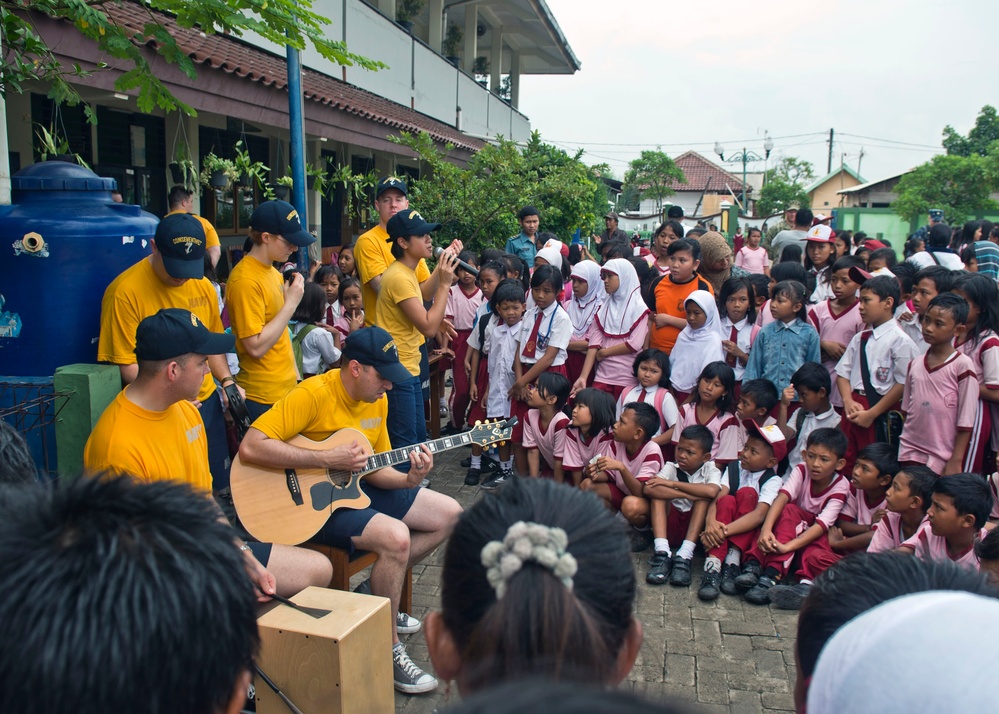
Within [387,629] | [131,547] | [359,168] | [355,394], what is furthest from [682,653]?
[359,168]

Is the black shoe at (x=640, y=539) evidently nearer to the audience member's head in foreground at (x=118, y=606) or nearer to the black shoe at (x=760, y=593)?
the black shoe at (x=760, y=593)

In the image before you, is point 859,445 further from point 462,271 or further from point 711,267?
point 462,271

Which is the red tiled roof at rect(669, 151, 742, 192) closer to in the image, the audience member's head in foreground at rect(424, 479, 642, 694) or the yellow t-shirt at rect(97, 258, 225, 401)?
the yellow t-shirt at rect(97, 258, 225, 401)

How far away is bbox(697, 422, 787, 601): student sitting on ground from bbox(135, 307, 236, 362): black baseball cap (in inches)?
118

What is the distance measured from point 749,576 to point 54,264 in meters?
3.97

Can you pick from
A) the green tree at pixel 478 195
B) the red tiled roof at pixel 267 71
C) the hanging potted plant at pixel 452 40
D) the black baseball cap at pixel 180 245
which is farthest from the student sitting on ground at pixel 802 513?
the hanging potted plant at pixel 452 40

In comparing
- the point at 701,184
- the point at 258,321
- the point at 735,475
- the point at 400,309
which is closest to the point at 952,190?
the point at 735,475

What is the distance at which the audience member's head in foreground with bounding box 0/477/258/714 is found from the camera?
110 centimetres

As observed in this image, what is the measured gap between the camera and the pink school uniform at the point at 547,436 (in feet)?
18.4

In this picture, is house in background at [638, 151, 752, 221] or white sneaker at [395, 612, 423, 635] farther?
house in background at [638, 151, 752, 221]

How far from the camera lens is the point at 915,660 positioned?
3.31 feet

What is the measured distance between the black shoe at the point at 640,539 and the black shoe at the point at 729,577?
1.82ft

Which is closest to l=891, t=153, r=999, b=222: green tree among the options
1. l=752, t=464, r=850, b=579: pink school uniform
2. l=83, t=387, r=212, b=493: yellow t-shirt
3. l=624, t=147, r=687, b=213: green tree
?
l=624, t=147, r=687, b=213: green tree

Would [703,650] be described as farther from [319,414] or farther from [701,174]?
[701,174]
